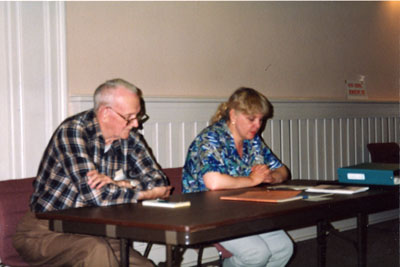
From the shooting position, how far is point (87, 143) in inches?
113

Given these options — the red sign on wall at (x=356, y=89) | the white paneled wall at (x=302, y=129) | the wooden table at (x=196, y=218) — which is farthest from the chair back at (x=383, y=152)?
the wooden table at (x=196, y=218)

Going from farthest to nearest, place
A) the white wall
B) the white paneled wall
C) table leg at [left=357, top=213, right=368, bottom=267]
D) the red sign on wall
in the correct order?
1. the red sign on wall
2. the white paneled wall
3. the white wall
4. table leg at [left=357, top=213, right=368, bottom=267]

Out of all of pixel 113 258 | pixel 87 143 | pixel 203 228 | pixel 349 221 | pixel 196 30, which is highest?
pixel 196 30

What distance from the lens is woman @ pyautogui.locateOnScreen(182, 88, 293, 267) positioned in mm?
3137

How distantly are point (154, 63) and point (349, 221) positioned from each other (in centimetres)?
283

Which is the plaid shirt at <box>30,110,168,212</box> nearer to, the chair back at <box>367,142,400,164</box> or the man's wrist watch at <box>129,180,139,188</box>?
the man's wrist watch at <box>129,180,139,188</box>

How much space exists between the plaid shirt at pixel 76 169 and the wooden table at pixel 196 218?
103 mm

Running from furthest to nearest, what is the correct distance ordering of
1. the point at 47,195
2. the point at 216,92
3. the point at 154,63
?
1. the point at 216,92
2. the point at 154,63
3. the point at 47,195

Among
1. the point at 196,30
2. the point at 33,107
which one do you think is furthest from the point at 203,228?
the point at 196,30

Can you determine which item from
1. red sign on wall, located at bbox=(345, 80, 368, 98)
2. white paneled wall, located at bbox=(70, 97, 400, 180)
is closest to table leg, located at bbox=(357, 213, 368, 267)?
white paneled wall, located at bbox=(70, 97, 400, 180)

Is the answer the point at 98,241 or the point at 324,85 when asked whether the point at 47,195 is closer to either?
the point at 98,241

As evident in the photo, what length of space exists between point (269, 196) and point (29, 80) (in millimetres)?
1656

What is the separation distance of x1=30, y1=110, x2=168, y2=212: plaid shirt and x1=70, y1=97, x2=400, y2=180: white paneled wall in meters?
0.86

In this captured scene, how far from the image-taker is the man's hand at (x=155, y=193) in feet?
9.61
